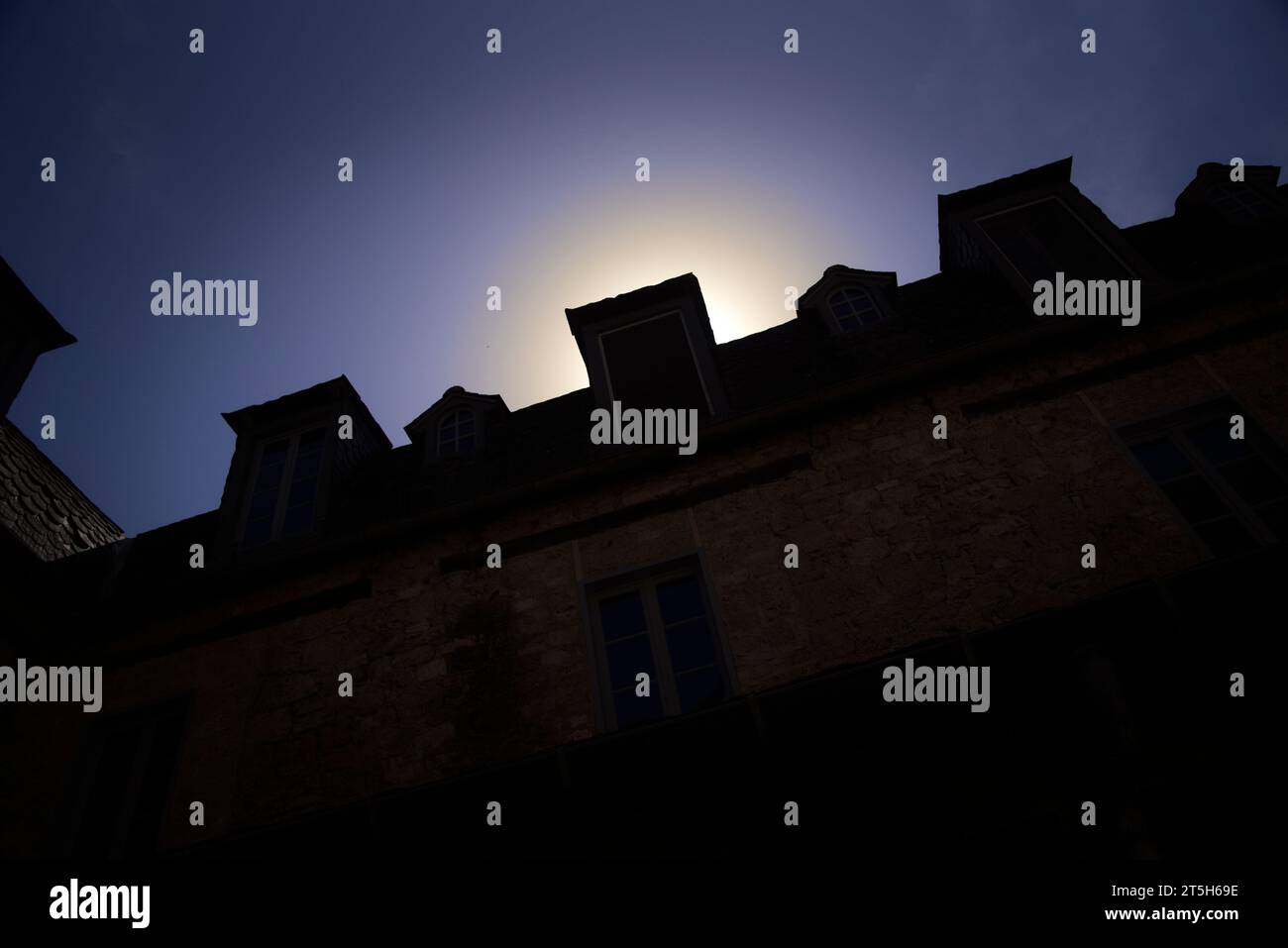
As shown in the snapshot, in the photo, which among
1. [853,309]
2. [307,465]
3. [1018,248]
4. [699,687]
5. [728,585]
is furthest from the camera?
[853,309]

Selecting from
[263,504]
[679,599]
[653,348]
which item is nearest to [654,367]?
[653,348]

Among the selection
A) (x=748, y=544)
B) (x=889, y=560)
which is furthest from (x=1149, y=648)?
(x=748, y=544)

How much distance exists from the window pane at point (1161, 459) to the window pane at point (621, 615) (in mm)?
4601

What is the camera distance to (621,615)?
7.26m

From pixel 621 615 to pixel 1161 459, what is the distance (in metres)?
4.97

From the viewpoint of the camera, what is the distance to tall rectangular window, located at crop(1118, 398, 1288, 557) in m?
6.37

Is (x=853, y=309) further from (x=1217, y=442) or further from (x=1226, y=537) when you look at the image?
(x=1226, y=537)

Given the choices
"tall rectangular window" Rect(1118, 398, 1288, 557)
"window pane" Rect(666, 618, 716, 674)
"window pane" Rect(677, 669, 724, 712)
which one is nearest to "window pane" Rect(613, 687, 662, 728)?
"window pane" Rect(677, 669, 724, 712)

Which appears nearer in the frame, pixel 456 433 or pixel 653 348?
pixel 653 348

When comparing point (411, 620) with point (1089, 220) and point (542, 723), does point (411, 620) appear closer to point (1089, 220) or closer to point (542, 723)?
point (542, 723)

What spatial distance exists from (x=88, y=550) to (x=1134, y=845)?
35.0ft

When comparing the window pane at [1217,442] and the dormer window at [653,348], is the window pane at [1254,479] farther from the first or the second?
the dormer window at [653,348]

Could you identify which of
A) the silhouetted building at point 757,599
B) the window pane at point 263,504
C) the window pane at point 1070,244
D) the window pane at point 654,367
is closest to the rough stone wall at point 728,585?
the silhouetted building at point 757,599

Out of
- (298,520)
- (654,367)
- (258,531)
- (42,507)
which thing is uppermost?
(654,367)
